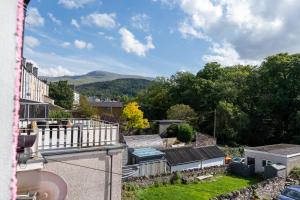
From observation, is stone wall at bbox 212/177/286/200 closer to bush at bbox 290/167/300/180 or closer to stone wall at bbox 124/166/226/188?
bush at bbox 290/167/300/180

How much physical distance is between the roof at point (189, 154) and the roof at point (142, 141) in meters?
5.10

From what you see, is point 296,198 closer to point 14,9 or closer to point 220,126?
point 14,9

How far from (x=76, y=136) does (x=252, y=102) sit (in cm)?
4514

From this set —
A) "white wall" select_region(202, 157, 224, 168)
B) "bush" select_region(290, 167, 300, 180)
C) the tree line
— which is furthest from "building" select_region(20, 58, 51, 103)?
the tree line

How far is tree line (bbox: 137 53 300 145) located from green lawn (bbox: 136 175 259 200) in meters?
20.3

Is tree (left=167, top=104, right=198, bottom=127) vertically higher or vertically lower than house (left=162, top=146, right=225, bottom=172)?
higher

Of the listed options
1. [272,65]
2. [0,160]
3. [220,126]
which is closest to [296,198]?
[0,160]

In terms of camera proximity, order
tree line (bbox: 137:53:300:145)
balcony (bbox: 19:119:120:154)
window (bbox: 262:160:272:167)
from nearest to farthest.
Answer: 1. balcony (bbox: 19:119:120:154)
2. window (bbox: 262:160:272:167)
3. tree line (bbox: 137:53:300:145)

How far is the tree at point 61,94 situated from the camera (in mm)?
67875

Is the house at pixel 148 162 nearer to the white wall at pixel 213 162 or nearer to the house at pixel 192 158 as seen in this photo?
the house at pixel 192 158

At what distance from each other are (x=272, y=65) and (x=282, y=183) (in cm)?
2820

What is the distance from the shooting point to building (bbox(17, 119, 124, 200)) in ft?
23.6

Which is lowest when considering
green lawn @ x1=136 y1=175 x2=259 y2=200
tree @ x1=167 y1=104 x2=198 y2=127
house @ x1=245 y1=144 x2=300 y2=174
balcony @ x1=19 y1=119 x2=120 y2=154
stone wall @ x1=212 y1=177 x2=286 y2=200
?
green lawn @ x1=136 y1=175 x2=259 y2=200

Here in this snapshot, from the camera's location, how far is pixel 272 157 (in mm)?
28375
